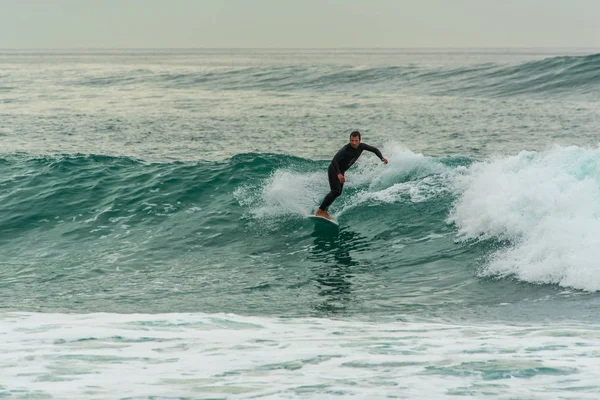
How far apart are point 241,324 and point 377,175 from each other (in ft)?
32.0

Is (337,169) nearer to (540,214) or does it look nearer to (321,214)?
(321,214)

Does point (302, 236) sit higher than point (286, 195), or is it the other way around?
point (286, 195)

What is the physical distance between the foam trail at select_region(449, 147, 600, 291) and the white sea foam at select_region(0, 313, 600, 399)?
98.3 inches

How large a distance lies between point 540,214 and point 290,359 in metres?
6.96

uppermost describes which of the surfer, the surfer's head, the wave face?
the surfer's head

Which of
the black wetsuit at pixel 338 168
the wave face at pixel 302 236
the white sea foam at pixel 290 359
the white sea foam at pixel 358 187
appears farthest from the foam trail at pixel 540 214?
the white sea foam at pixel 290 359

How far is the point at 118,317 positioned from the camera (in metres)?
9.29

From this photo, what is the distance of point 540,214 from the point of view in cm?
1259

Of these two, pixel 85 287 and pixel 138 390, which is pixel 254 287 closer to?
pixel 85 287

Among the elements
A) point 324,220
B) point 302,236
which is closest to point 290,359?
point 302,236

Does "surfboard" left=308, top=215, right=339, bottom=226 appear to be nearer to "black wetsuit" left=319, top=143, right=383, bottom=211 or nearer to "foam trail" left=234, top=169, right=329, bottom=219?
"black wetsuit" left=319, top=143, right=383, bottom=211

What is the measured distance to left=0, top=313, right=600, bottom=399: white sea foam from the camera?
6.32 meters

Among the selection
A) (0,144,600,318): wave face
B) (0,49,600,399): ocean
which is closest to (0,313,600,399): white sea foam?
(0,49,600,399): ocean

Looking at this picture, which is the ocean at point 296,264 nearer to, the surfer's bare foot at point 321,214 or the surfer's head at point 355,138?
the surfer's bare foot at point 321,214
